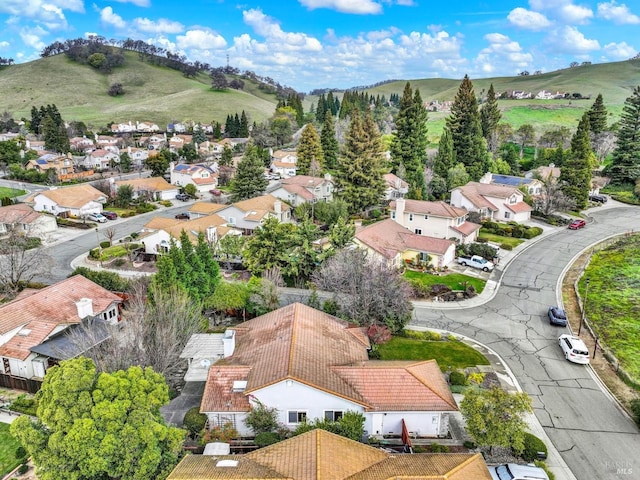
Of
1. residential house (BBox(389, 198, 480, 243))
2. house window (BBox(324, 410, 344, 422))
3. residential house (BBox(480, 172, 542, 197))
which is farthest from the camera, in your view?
residential house (BBox(480, 172, 542, 197))

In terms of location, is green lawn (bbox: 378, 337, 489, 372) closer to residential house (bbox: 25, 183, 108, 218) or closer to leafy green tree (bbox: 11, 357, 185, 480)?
leafy green tree (bbox: 11, 357, 185, 480)

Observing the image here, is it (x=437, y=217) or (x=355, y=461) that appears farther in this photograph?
(x=437, y=217)

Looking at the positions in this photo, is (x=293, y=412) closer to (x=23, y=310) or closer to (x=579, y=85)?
(x=23, y=310)

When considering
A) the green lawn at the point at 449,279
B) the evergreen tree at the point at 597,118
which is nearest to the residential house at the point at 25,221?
the green lawn at the point at 449,279

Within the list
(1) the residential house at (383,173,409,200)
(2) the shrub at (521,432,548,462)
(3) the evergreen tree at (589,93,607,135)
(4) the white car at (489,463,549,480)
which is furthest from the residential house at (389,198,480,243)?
(3) the evergreen tree at (589,93,607,135)

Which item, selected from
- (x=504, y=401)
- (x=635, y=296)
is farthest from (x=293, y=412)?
(x=635, y=296)

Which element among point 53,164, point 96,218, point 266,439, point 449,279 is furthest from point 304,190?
point 53,164

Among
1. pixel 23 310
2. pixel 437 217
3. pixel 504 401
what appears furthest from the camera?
pixel 437 217

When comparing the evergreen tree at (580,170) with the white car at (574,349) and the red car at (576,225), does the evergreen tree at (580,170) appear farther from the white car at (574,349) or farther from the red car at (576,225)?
the white car at (574,349)
